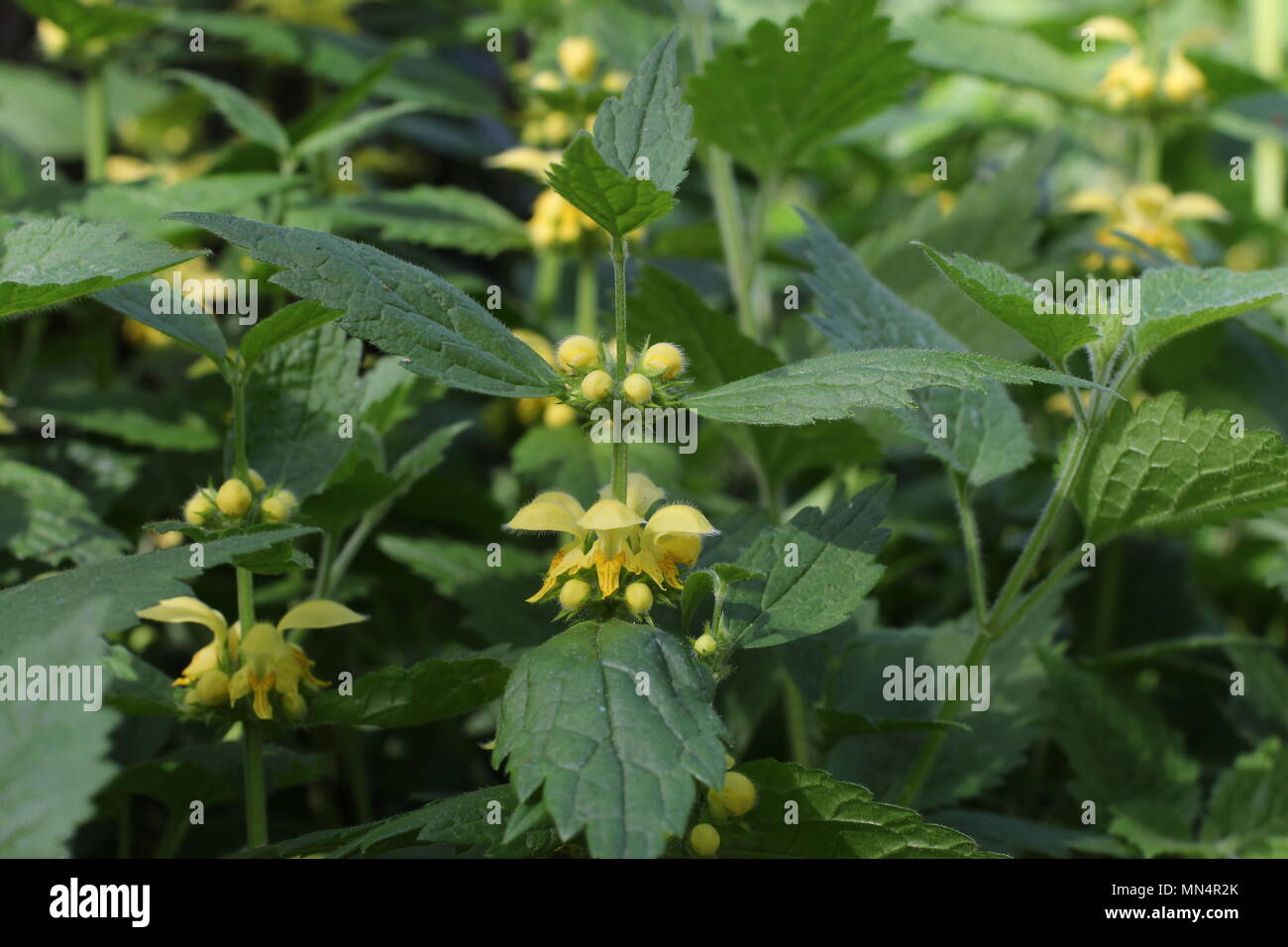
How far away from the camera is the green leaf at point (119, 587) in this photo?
0.71 m

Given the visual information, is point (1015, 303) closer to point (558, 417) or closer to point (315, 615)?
point (315, 615)

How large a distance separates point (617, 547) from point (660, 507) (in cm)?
13

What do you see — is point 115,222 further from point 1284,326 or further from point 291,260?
point 1284,326

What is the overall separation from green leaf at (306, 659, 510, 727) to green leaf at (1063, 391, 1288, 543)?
0.50 meters

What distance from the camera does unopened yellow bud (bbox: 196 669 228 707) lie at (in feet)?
2.99

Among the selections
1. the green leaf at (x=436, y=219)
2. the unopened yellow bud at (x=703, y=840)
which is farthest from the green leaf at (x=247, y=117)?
the unopened yellow bud at (x=703, y=840)

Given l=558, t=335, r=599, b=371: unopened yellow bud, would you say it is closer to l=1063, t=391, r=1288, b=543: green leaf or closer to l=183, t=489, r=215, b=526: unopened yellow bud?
l=183, t=489, r=215, b=526: unopened yellow bud

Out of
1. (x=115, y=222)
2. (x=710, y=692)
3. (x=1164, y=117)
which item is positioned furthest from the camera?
(x=1164, y=117)

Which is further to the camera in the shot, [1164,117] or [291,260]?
[1164,117]

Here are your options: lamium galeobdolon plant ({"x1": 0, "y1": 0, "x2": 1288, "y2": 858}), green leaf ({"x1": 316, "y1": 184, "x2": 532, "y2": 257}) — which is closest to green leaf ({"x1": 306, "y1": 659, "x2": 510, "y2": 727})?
lamium galeobdolon plant ({"x1": 0, "y1": 0, "x2": 1288, "y2": 858})

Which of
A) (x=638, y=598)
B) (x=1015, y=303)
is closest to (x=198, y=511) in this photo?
(x=638, y=598)

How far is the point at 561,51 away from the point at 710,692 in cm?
125
